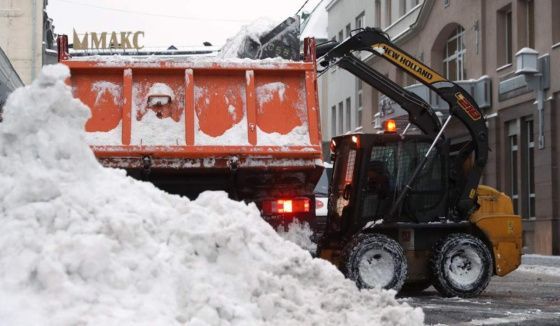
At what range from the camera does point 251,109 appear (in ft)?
32.0

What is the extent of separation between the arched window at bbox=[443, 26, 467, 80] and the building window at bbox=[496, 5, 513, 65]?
9.92 ft

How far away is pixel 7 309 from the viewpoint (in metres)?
5.37

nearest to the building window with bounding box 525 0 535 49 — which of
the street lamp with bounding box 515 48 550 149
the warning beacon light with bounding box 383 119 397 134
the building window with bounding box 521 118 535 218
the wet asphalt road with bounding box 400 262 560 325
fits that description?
the street lamp with bounding box 515 48 550 149

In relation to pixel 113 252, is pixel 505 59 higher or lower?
higher

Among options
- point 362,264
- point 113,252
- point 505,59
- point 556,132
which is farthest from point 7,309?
point 505,59

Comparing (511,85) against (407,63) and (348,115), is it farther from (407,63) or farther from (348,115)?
(348,115)

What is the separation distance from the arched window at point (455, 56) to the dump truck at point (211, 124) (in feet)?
73.4

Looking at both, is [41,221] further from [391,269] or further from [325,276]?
[391,269]

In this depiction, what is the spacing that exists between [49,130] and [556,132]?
19.4 m

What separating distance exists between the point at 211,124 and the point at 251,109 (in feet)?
1.35

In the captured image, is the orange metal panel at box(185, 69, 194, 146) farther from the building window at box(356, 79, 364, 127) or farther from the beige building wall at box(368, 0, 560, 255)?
the building window at box(356, 79, 364, 127)

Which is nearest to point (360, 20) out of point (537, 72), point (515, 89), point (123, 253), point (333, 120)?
point (333, 120)

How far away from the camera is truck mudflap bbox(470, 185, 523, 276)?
12644mm

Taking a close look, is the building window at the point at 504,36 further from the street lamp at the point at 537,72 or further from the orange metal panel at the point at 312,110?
the orange metal panel at the point at 312,110
